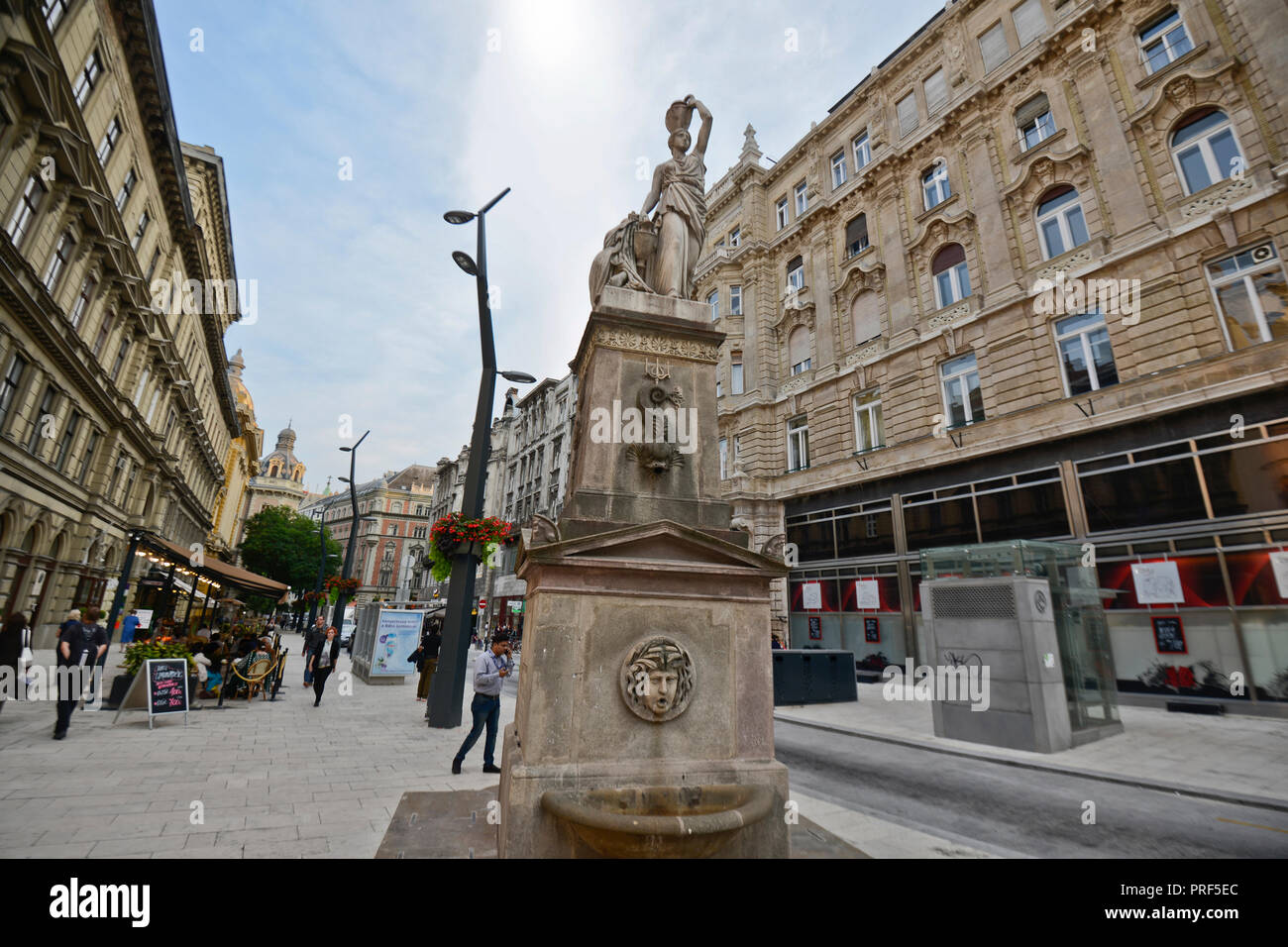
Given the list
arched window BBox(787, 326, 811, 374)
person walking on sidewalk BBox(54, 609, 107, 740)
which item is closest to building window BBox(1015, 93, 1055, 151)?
arched window BBox(787, 326, 811, 374)

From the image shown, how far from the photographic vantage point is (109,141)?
1908cm

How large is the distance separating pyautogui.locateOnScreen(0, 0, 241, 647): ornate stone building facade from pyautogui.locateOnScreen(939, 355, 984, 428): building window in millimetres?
26624

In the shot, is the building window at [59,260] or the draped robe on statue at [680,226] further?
the building window at [59,260]

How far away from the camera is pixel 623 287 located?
542 cm

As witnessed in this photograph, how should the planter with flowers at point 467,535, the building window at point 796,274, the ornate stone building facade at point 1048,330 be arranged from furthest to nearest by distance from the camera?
the building window at point 796,274 → the ornate stone building facade at point 1048,330 → the planter with flowers at point 467,535

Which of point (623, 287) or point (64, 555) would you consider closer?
point (623, 287)

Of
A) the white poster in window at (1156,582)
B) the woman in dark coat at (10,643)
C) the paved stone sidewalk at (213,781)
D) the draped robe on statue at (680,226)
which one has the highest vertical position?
the draped robe on statue at (680,226)

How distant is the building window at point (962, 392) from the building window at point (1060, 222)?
13.0 ft

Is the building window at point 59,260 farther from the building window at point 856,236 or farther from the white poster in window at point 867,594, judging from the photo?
the building window at point 856,236

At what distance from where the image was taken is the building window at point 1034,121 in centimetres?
1866

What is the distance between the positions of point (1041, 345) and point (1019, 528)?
5657mm

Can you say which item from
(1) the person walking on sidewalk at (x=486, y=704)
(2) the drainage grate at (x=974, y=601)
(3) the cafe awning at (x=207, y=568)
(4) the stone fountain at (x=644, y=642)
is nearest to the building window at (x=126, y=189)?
(3) the cafe awning at (x=207, y=568)
